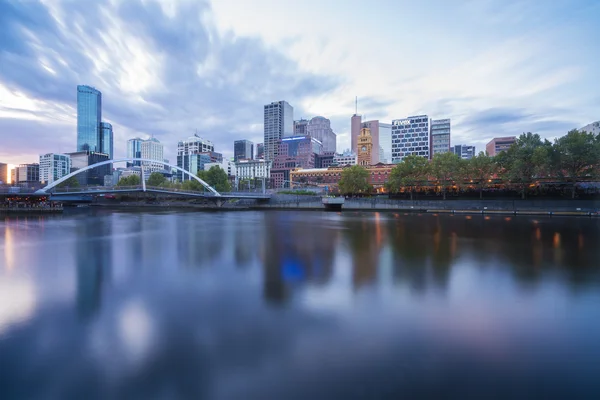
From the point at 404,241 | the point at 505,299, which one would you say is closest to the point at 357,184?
the point at 404,241

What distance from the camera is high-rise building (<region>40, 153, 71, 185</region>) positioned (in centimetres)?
14238

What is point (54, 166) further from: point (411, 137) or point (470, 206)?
point (470, 206)

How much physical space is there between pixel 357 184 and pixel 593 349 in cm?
5861

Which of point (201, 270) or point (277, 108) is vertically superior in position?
point (277, 108)

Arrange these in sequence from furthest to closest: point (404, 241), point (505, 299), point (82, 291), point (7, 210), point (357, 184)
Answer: point (357, 184), point (7, 210), point (404, 241), point (82, 291), point (505, 299)

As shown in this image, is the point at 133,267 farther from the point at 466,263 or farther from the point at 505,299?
the point at 466,263

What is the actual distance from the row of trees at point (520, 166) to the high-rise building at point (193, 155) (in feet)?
378

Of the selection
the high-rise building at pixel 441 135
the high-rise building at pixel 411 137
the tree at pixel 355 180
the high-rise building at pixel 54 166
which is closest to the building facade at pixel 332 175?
the tree at pixel 355 180

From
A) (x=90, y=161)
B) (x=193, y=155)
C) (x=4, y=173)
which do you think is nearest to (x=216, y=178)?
(x=193, y=155)

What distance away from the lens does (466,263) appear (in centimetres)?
1076

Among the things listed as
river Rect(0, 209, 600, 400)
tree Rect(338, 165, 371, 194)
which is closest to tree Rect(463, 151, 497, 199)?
tree Rect(338, 165, 371, 194)

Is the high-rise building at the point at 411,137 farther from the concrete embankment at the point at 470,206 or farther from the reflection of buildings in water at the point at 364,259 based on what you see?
the reflection of buildings in water at the point at 364,259

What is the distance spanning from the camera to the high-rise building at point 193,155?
144m

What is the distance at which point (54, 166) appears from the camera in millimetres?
142625
